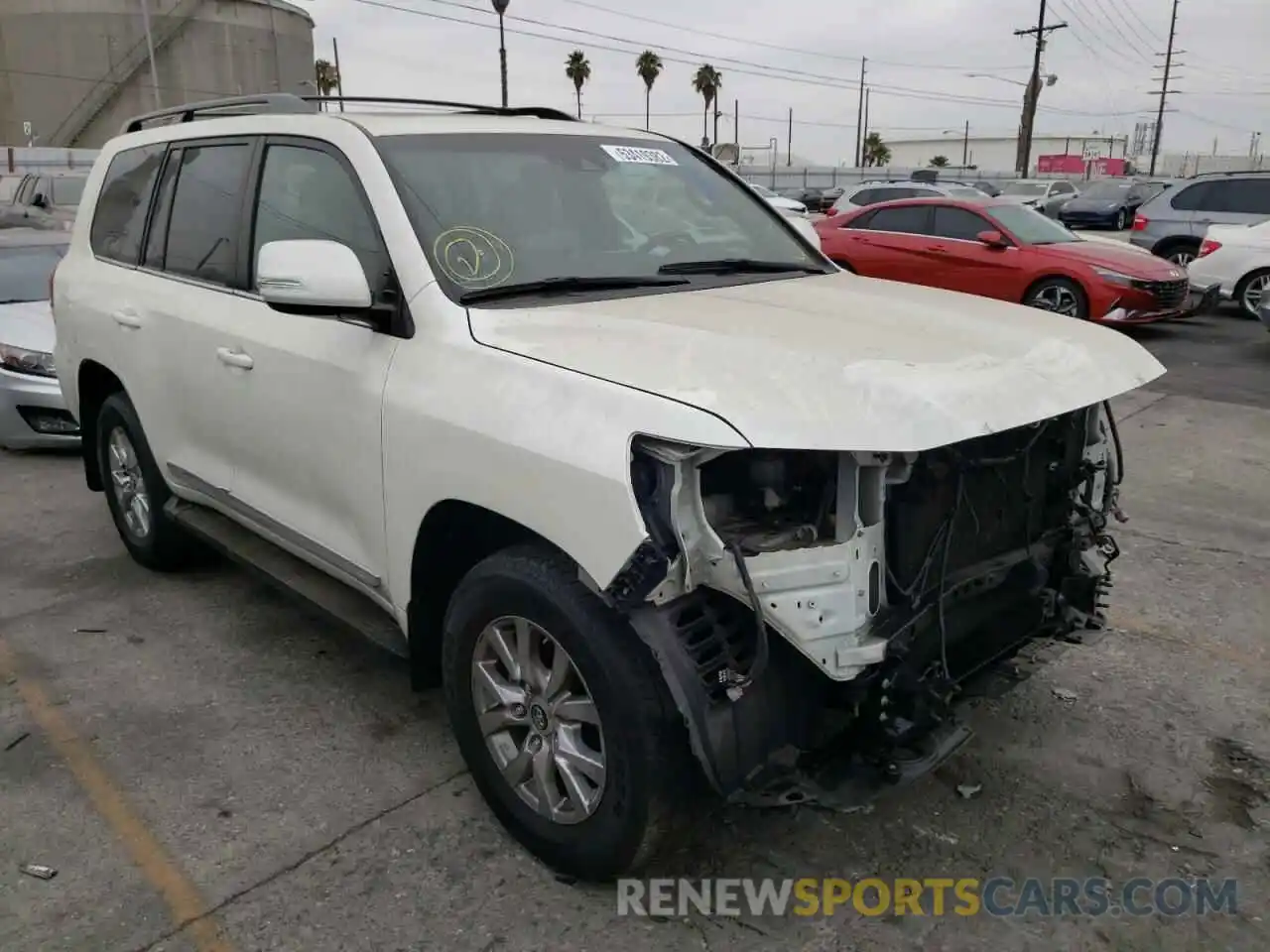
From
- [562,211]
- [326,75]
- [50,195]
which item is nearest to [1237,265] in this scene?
[562,211]

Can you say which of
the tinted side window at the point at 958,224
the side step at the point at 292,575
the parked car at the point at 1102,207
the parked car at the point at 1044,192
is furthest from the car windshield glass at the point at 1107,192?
the side step at the point at 292,575

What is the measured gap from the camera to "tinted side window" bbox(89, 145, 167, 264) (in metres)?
4.67

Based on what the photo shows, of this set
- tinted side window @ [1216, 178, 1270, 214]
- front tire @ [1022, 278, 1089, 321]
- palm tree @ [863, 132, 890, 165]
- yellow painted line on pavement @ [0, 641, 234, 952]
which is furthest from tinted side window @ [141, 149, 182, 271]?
palm tree @ [863, 132, 890, 165]

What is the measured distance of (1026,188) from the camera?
115 ft

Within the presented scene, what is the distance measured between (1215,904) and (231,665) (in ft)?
11.2

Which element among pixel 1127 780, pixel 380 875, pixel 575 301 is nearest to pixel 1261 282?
pixel 1127 780

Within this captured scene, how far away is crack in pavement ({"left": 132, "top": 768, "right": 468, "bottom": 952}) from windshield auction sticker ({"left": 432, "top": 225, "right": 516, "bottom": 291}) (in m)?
1.55

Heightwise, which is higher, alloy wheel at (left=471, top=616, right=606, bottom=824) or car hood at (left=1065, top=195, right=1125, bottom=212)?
car hood at (left=1065, top=195, right=1125, bottom=212)

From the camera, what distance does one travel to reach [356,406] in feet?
10.3

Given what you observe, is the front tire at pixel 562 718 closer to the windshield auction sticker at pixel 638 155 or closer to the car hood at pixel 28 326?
the windshield auction sticker at pixel 638 155

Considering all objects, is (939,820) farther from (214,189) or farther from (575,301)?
(214,189)

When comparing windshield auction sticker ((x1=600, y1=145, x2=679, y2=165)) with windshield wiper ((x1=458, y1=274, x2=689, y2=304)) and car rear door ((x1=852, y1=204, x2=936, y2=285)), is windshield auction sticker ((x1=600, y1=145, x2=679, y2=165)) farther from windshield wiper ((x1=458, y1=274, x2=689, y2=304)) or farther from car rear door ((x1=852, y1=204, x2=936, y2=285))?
car rear door ((x1=852, y1=204, x2=936, y2=285))

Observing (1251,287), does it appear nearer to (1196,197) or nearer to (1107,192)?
(1196,197)

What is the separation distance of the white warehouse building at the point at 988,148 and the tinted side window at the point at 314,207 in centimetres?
10617
